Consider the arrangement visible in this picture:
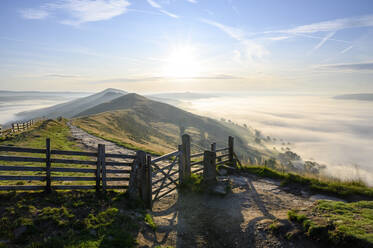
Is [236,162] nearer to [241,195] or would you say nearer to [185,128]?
[241,195]

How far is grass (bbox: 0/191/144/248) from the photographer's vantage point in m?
5.67

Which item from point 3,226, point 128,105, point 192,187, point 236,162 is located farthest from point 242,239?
point 128,105

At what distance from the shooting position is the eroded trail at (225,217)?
7055mm

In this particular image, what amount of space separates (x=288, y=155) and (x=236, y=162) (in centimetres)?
17122

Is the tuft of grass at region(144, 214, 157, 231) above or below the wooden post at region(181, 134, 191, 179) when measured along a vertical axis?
below

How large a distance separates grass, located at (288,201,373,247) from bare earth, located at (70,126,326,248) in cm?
44

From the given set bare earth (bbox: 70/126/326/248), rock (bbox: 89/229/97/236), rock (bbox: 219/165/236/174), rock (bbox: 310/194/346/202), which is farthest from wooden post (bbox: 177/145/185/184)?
rock (bbox: 310/194/346/202)

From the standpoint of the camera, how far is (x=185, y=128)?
138 metres

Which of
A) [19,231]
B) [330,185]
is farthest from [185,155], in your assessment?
[330,185]

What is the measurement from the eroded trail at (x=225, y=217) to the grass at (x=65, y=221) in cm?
90

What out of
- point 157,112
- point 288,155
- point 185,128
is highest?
point 157,112

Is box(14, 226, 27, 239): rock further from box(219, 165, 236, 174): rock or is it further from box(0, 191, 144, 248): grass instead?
box(219, 165, 236, 174): rock

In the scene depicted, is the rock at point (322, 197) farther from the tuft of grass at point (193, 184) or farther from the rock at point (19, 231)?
the rock at point (19, 231)

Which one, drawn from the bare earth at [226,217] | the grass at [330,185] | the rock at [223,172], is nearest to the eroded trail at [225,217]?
the bare earth at [226,217]
